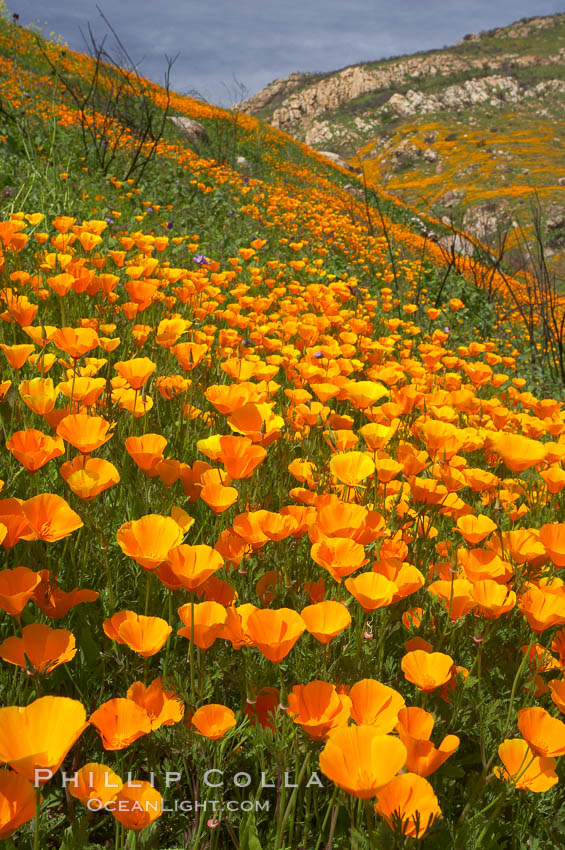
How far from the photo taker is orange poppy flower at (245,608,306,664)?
Result: 86 centimetres

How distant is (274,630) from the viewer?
2.91ft

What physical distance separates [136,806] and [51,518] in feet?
1.60

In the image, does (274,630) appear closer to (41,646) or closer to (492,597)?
(41,646)

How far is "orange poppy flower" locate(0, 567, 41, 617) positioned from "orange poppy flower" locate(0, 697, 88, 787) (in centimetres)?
22

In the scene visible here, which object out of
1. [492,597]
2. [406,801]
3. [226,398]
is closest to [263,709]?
[406,801]

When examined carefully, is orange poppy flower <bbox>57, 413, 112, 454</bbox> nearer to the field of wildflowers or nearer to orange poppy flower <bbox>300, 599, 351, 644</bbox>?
the field of wildflowers

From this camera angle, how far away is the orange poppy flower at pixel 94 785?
72 centimetres

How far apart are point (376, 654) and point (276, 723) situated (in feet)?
1.34

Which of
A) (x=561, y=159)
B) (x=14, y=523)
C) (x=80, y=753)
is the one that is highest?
(x=561, y=159)

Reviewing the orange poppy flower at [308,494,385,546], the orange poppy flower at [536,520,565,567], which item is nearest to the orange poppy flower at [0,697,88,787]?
the orange poppy flower at [308,494,385,546]

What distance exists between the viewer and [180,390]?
1950 mm

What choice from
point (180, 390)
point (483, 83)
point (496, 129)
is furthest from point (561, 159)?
point (180, 390)

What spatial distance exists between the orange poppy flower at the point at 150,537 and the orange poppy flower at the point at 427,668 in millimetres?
452

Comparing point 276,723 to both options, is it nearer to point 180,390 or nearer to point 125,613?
point 125,613
